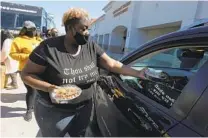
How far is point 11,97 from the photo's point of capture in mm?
5840

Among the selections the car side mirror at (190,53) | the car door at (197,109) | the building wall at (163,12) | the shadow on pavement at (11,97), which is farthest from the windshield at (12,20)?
the car door at (197,109)

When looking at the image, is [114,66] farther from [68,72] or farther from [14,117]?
[14,117]

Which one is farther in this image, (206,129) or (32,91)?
(32,91)

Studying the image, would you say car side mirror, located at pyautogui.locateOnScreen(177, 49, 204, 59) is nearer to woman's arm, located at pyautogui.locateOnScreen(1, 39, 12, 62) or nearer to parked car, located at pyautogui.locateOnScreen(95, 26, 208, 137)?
parked car, located at pyautogui.locateOnScreen(95, 26, 208, 137)

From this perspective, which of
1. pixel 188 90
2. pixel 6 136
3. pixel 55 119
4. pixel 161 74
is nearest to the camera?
pixel 188 90

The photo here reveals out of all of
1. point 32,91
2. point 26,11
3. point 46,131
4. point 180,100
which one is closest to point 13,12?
point 26,11

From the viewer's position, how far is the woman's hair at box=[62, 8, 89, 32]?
2211mm

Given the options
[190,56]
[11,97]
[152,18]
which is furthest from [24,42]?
[152,18]

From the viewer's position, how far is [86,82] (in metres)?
2.29

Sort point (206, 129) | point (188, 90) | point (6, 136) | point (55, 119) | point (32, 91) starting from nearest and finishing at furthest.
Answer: point (206, 129) < point (188, 90) < point (55, 119) < point (6, 136) < point (32, 91)

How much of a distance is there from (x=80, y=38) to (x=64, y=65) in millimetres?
251

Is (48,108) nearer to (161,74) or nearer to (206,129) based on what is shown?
(161,74)

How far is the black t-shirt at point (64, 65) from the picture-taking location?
2174mm

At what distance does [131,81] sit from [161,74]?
344mm
